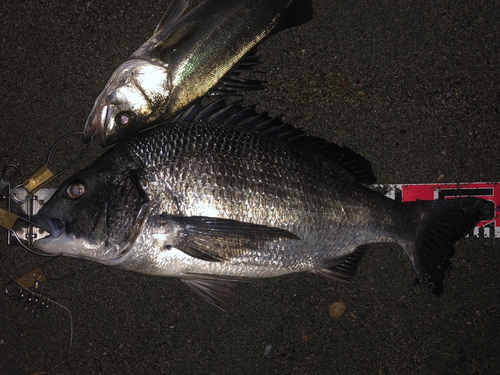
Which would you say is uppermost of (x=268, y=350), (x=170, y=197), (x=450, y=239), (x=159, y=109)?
(x=159, y=109)

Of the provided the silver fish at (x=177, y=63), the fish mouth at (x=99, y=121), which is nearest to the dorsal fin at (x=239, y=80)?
the silver fish at (x=177, y=63)

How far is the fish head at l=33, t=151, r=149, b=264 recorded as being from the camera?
1.91 metres

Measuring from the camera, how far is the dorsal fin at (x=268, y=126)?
217 centimetres

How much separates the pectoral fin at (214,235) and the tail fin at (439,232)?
3.12 feet

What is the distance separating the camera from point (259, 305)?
100 inches

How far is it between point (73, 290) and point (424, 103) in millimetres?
2995

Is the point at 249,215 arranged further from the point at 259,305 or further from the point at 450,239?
the point at 450,239

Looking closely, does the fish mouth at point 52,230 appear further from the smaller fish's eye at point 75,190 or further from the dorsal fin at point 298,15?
the dorsal fin at point 298,15

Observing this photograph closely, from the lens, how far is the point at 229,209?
1963 mm

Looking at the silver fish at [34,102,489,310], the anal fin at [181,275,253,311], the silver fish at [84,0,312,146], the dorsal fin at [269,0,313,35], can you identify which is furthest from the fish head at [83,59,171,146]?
the anal fin at [181,275,253,311]

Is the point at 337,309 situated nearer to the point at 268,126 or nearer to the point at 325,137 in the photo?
the point at 325,137

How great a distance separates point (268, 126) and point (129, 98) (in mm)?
875

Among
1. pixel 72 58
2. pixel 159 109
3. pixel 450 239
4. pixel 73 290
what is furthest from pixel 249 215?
pixel 72 58

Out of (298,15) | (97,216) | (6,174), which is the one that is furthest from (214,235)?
(6,174)
